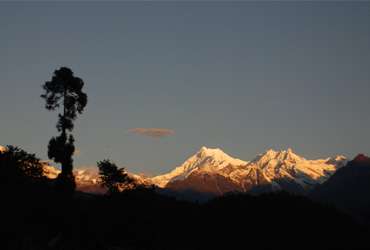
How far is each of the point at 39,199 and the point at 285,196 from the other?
3228 inches

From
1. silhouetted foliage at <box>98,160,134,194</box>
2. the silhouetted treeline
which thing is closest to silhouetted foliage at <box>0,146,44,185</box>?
the silhouetted treeline

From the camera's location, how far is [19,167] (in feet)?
284

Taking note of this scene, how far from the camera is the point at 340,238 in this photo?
13238 cm

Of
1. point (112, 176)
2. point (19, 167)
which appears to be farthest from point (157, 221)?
point (19, 167)

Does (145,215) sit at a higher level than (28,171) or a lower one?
lower

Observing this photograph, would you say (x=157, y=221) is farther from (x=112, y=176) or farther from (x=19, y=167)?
(x=19, y=167)

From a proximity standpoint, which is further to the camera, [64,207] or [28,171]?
[28,171]

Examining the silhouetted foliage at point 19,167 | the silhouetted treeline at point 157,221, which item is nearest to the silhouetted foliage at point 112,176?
the silhouetted treeline at point 157,221

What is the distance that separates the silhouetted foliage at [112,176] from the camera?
4001 inches

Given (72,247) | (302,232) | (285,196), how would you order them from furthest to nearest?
(285,196)
(302,232)
(72,247)

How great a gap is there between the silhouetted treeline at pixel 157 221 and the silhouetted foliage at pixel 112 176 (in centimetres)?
324

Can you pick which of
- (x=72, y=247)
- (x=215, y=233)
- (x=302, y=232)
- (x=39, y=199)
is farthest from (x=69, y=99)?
(x=302, y=232)

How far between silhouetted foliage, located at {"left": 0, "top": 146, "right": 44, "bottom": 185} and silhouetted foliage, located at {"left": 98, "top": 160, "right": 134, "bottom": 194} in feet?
41.0

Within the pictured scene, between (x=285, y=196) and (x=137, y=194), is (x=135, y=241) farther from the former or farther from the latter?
(x=285, y=196)
